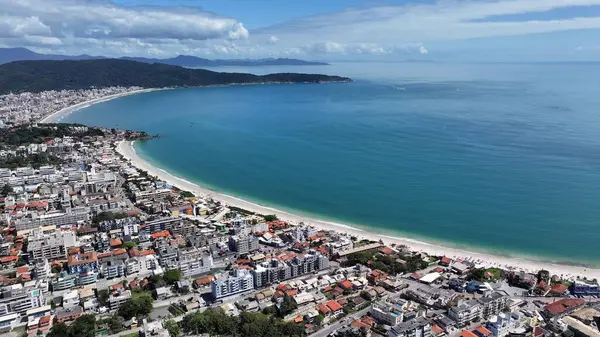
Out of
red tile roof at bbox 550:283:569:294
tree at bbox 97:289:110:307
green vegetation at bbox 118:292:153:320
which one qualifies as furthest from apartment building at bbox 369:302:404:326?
tree at bbox 97:289:110:307

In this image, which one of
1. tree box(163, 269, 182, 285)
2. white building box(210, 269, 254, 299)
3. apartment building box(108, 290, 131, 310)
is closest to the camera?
apartment building box(108, 290, 131, 310)

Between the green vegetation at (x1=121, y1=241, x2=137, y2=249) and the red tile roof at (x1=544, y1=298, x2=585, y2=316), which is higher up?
the red tile roof at (x1=544, y1=298, x2=585, y2=316)

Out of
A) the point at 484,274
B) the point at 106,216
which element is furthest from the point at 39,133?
the point at 484,274

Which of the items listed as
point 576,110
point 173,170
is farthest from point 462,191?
point 576,110

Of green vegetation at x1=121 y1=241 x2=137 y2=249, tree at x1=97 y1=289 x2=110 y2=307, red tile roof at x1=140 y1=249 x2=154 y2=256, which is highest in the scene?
red tile roof at x1=140 y1=249 x2=154 y2=256

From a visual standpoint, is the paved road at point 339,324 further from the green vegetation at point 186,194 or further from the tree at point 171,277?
the green vegetation at point 186,194

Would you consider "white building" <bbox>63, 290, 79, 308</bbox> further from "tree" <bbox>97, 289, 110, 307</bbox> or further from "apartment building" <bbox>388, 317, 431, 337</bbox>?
"apartment building" <bbox>388, 317, 431, 337</bbox>

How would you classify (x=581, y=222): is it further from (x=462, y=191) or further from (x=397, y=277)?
(x=397, y=277)

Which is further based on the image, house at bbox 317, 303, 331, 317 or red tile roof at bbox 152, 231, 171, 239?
red tile roof at bbox 152, 231, 171, 239
